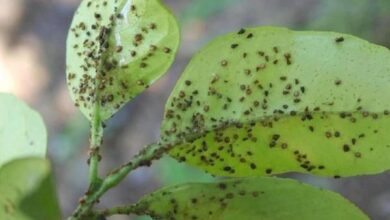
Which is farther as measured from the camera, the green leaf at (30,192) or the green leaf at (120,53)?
the green leaf at (120,53)

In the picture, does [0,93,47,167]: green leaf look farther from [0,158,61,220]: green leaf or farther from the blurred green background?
the blurred green background

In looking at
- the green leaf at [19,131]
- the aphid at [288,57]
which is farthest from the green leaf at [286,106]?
the green leaf at [19,131]

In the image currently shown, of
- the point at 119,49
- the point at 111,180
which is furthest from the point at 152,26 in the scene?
the point at 111,180

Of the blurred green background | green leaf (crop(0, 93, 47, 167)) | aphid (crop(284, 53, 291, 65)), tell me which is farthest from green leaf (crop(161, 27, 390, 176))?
the blurred green background

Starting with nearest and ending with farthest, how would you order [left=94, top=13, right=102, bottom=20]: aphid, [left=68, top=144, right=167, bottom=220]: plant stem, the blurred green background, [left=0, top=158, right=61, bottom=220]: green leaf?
[left=0, top=158, right=61, bottom=220]: green leaf
[left=68, top=144, right=167, bottom=220]: plant stem
[left=94, top=13, right=102, bottom=20]: aphid
the blurred green background

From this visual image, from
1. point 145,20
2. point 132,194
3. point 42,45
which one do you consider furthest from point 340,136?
point 42,45

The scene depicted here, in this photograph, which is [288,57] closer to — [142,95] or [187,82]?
[187,82]

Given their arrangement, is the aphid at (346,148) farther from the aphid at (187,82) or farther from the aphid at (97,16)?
the aphid at (97,16)
